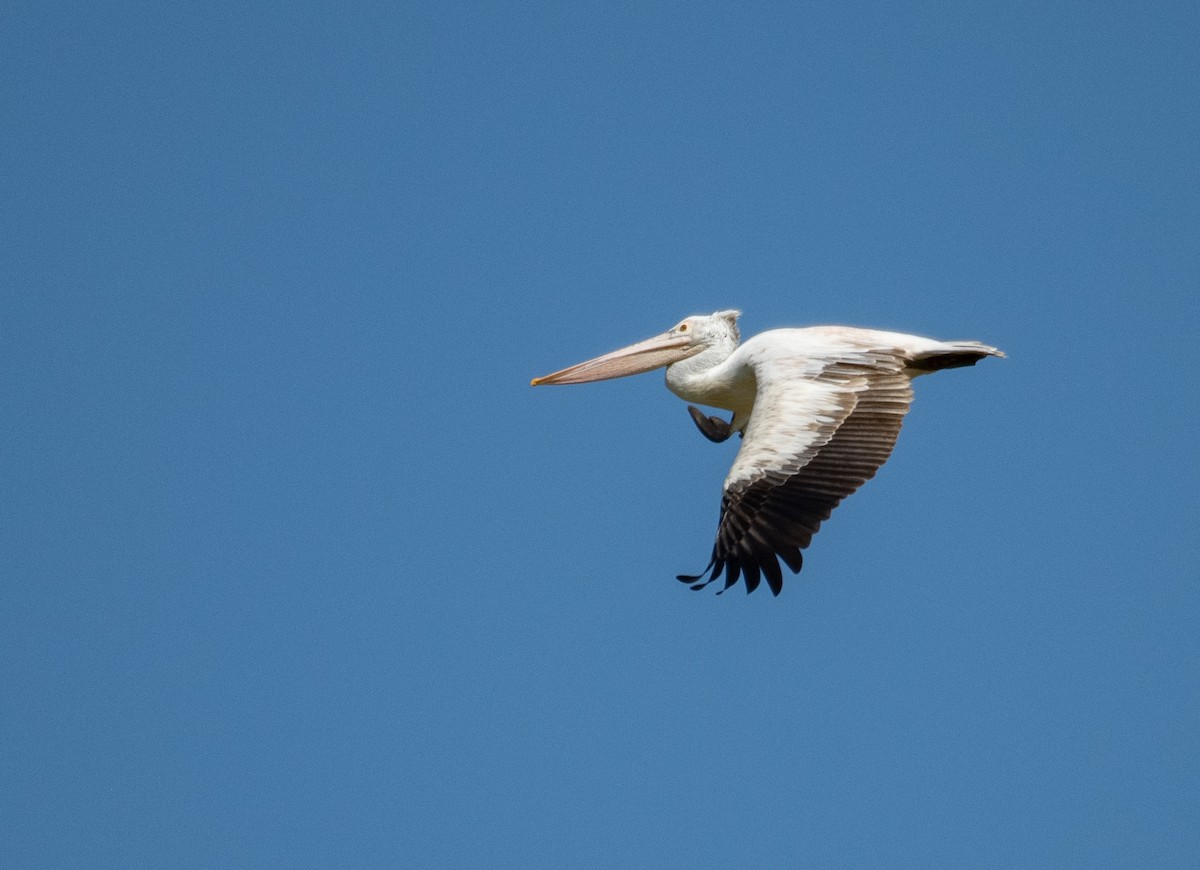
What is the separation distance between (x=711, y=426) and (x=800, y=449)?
2.92 metres

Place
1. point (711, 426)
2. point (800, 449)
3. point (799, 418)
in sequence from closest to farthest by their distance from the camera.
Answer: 1. point (800, 449)
2. point (799, 418)
3. point (711, 426)

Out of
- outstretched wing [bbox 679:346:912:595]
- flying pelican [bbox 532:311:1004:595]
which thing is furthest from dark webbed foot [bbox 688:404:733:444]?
outstretched wing [bbox 679:346:912:595]

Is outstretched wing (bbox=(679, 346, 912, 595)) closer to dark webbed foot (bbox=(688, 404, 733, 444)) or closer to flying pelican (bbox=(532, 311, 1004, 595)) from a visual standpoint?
flying pelican (bbox=(532, 311, 1004, 595))

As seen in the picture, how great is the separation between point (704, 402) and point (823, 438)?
2647 mm

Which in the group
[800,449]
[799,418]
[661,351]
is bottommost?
[800,449]

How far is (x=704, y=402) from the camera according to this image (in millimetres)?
16031

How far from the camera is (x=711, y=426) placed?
53.4 ft

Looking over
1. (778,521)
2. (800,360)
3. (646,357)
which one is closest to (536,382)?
(646,357)

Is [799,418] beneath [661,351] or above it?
beneath

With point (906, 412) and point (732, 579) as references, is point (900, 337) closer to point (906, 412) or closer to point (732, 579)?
point (906, 412)

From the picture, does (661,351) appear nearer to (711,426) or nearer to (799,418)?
(711,426)

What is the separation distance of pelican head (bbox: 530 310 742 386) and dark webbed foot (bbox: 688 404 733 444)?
0.50 metres

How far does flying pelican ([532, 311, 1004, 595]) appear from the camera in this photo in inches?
505

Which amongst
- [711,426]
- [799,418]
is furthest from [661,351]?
[799,418]
